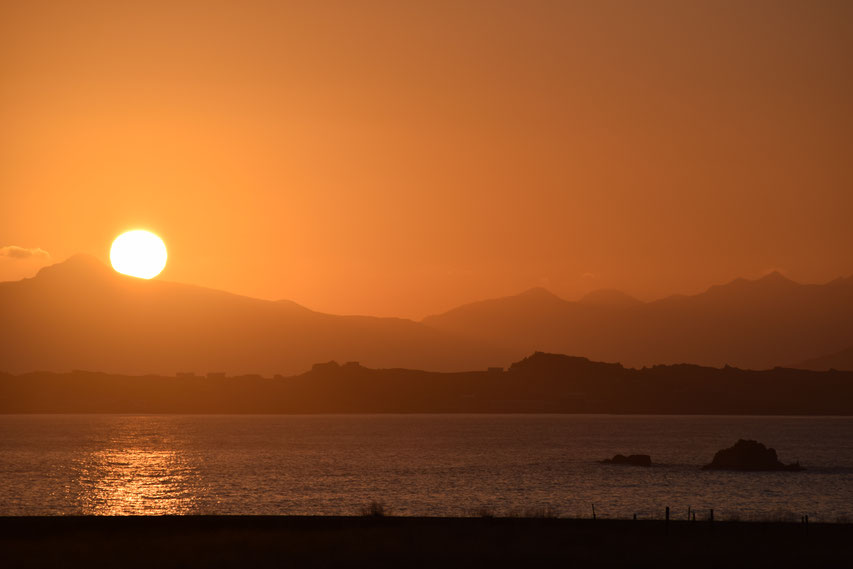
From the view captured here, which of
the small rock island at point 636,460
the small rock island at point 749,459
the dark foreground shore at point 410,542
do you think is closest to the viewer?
the dark foreground shore at point 410,542

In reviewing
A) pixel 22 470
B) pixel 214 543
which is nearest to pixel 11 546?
pixel 214 543

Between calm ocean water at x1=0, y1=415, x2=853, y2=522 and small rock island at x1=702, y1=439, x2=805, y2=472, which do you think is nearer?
calm ocean water at x1=0, y1=415, x2=853, y2=522

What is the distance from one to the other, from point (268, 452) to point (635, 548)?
5608 inches

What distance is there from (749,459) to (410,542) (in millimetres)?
106596

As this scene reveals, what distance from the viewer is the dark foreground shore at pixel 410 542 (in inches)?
1569

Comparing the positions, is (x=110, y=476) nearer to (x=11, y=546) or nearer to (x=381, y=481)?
(x=381, y=481)

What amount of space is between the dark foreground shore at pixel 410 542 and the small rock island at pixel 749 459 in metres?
93.5

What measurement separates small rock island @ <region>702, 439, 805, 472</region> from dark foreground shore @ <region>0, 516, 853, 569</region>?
93538 mm

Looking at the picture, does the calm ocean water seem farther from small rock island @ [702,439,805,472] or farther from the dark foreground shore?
the dark foreground shore

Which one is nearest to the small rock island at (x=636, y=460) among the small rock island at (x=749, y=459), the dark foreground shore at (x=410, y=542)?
the small rock island at (x=749, y=459)

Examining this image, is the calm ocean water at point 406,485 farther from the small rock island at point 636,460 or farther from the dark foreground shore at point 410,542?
the dark foreground shore at point 410,542

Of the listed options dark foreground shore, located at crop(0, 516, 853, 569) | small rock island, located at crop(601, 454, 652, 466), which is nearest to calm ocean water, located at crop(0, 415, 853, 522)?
small rock island, located at crop(601, 454, 652, 466)

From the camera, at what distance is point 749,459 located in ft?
455

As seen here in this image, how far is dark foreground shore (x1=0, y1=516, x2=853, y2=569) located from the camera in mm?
39844
